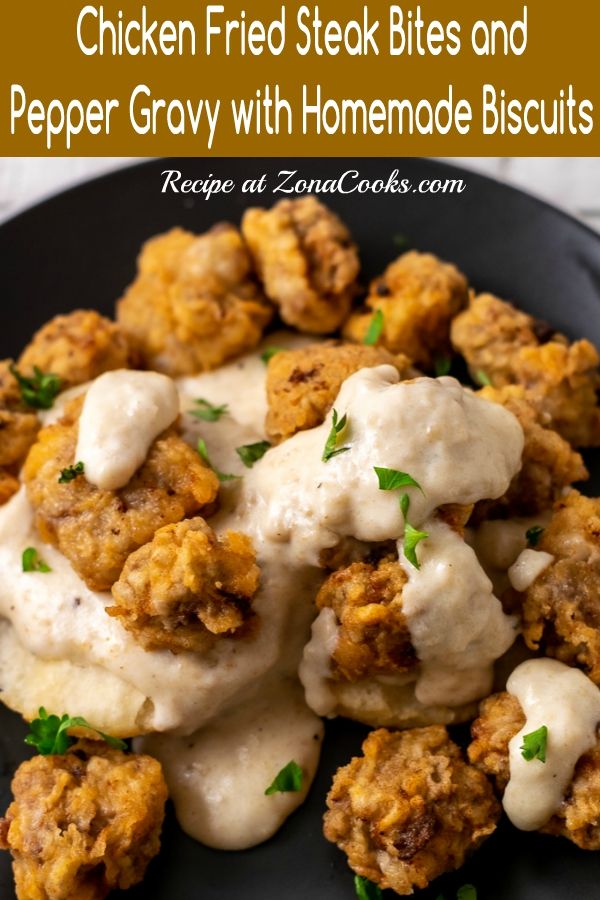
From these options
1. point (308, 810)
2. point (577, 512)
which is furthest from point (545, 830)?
point (577, 512)

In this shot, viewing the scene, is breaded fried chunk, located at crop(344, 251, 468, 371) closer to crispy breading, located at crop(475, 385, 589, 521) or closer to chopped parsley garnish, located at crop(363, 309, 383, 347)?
chopped parsley garnish, located at crop(363, 309, 383, 347)

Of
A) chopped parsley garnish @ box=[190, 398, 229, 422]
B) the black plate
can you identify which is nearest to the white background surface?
the black plate

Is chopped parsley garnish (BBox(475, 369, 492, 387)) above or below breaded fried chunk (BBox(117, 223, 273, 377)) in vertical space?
below

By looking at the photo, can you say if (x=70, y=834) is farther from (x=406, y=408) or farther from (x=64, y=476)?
(x=406, y=408)

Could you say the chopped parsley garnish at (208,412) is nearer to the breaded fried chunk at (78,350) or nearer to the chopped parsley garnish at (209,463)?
the chopped parsley garnish at (209,463)

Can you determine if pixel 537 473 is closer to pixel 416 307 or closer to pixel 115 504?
pixel 416 307

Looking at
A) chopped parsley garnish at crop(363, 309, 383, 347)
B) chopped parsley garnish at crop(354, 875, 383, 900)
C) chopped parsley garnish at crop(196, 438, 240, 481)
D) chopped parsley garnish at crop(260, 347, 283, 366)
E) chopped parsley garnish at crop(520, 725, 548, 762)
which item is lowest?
chopped parsley garnish at crop(354, 875, 383, 900)
